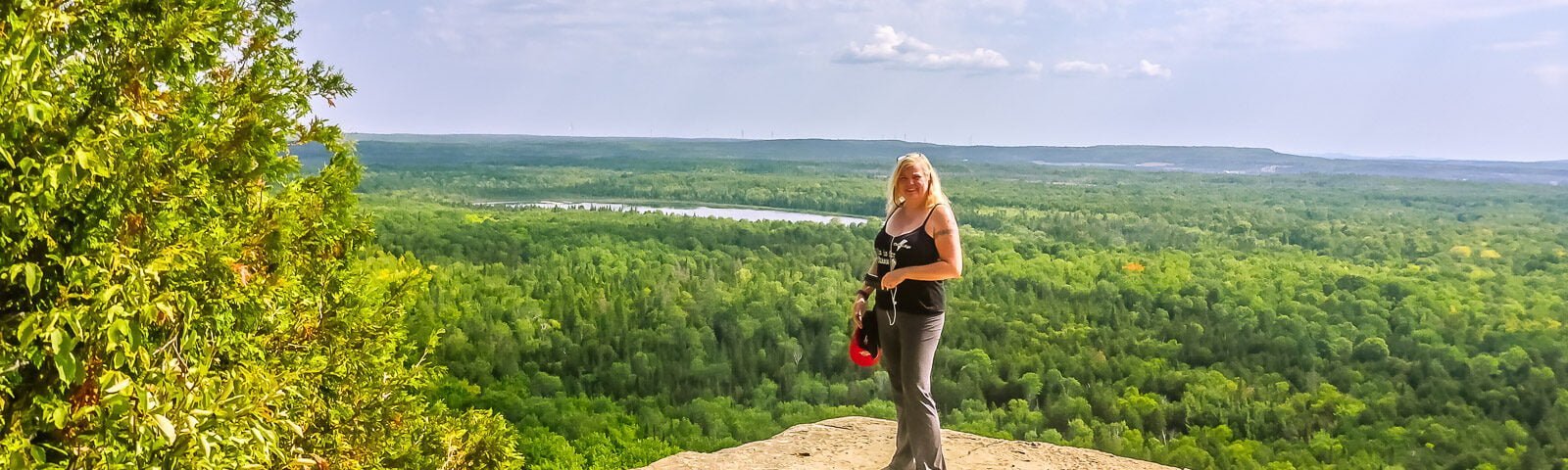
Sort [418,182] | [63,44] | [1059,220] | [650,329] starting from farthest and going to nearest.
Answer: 1. [1059,220]
2. [418,182]
3. [650,329]
4. [63,44]

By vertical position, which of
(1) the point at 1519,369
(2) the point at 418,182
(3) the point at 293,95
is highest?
(3) the point at 293,95

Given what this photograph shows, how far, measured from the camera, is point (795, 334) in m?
10.8

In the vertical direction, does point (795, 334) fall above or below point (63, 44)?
below

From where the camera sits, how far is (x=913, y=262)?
388 cm

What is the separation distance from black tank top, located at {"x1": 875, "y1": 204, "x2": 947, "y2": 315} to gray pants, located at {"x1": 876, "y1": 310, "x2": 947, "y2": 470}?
0.17 ft

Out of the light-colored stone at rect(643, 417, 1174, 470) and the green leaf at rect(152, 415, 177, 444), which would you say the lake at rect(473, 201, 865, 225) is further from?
the green leaf at rect(152, 415, 177, 444)

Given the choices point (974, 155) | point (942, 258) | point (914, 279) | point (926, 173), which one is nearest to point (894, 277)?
point (914, 279)

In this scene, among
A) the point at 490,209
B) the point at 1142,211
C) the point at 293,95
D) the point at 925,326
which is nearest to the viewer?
the point at 293,95

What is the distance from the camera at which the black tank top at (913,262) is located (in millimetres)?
3865

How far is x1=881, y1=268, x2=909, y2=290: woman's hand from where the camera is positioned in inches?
151

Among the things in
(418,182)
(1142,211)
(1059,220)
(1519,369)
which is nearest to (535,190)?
(418,182)

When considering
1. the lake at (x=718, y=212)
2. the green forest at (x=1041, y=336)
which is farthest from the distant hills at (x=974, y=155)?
the green forest at (x=1041, y=336)

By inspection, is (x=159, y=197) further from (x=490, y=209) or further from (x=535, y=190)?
(x=535, y=190)

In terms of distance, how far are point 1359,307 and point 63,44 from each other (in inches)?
560
